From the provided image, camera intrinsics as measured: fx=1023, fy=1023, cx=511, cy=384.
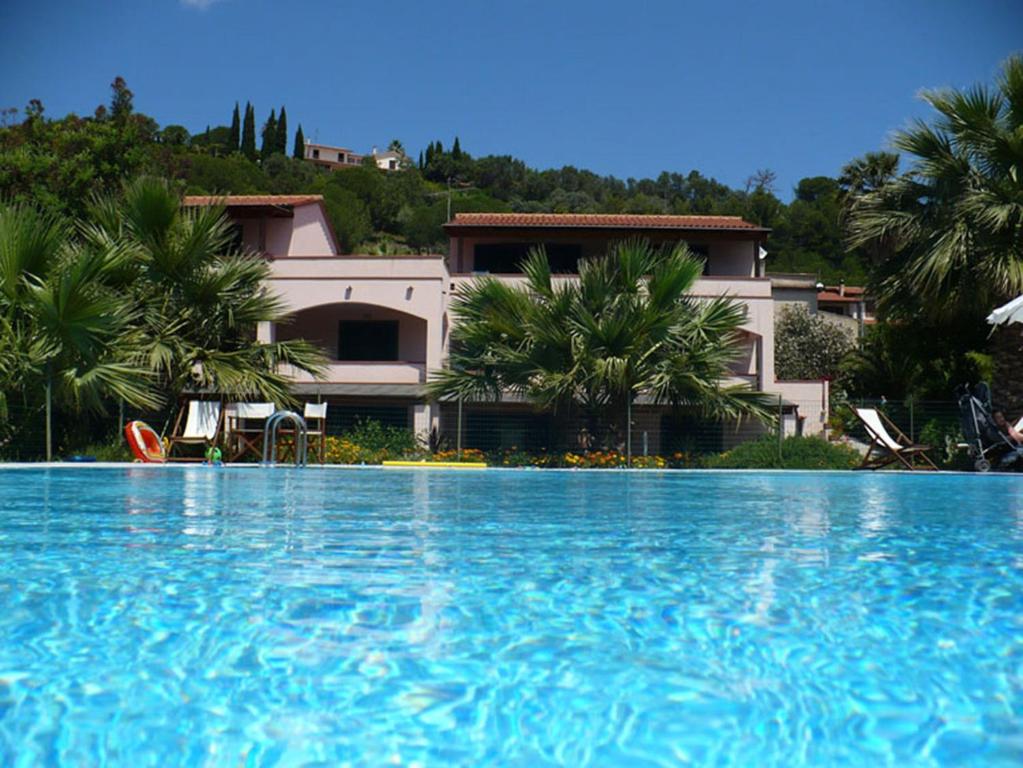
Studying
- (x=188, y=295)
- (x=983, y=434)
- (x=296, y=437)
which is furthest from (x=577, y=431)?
(x=188, y=295)

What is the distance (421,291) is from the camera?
79.4 ft

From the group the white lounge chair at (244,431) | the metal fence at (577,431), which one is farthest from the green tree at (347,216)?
the white lounge chair at (244,431)

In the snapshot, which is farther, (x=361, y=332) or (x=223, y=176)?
(x=223, y=176)

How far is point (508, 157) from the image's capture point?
109 m

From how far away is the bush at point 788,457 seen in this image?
18.8m

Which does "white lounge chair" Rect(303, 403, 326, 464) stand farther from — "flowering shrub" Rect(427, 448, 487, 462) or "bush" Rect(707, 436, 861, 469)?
"bush" Rect(707, 436, 861, 469)

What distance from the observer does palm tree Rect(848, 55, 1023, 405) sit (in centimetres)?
1756

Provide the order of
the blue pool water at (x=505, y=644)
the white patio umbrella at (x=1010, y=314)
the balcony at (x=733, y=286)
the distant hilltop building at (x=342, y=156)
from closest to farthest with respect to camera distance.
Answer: the blue pool water at (x=505, y=644), the white patio umbrella at (x=1010, y=314), the balcony at (x=733, y=286), the distant hilltop building at (x=342, y=156)

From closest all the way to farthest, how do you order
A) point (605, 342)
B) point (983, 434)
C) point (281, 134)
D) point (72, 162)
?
point (983, 434) → point (605, 342) → point (72, 162) → point (281, 134)

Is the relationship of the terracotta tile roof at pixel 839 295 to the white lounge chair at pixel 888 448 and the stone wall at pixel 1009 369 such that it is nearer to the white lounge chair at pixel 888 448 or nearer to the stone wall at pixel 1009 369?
the stone wall at pixel 1009 369

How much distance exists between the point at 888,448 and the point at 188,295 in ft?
42.0

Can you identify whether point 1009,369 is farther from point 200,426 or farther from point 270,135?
point 270,135

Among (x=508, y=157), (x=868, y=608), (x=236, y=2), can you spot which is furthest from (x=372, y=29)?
(x=508, y=157)

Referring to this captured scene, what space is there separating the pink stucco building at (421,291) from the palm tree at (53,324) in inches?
154
